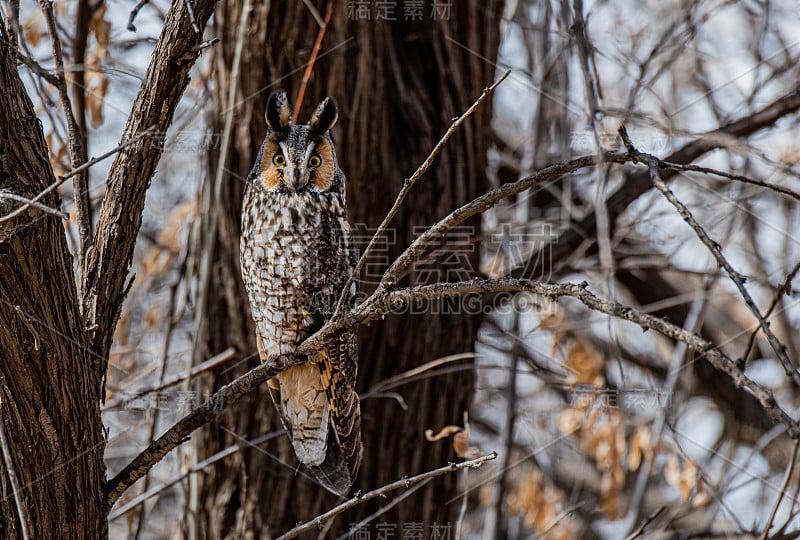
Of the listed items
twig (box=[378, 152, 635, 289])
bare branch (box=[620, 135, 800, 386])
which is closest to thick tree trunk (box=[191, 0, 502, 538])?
twig (box=[378, 152, 635, 289])

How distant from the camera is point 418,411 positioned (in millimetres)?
3170

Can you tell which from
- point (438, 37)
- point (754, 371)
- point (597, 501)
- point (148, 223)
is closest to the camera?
point (438, 37)

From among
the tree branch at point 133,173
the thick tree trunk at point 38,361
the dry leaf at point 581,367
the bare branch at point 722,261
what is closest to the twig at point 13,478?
the thick tree trunk at point 38,361

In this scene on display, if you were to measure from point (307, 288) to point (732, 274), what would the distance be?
138cm

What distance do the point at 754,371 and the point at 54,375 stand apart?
4.42m

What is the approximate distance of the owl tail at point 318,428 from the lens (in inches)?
92.2

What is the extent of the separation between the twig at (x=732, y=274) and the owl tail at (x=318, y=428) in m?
1.23

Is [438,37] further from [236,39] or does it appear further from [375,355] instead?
[375,355]

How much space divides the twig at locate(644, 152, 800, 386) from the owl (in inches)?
46.6

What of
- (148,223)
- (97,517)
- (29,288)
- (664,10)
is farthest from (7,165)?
(664,10)

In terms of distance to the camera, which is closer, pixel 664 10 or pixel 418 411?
pixel 418 411

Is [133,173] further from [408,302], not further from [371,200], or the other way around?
[371,200]

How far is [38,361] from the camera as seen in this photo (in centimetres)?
170
